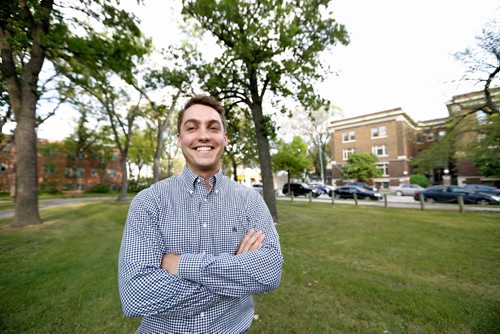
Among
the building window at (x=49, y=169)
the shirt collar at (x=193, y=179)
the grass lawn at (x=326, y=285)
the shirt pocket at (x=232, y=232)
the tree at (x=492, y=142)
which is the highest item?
the building window at (x=49, y=169)

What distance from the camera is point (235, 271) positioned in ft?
5.12

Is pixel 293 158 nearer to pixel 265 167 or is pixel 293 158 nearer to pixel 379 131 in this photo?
pixel 379 131

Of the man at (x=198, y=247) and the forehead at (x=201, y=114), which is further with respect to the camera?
the forehead at (x=201, y=114)

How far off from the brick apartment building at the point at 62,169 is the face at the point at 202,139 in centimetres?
4654

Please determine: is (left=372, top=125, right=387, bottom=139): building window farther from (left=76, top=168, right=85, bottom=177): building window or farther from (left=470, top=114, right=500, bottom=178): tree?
(left=76, top=168, right=85, bottom=177): building window

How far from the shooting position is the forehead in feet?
6.50

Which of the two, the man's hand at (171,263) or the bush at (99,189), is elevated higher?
the man's hand at (171,263)

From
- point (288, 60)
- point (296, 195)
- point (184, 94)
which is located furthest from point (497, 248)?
point (296, 195)

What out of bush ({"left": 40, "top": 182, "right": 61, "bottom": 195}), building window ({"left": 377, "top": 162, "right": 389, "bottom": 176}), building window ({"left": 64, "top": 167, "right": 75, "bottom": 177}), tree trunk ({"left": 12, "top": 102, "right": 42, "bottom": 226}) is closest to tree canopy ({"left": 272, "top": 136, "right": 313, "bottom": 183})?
building window ({"left": 377, "top": 162, "right": 389, "bottom": 176})

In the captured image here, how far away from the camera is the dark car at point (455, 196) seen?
1707 centimetres

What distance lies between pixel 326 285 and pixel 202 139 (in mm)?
4483

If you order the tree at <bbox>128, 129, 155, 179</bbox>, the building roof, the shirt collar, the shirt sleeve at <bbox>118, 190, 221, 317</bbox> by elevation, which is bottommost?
the shirt sleeve at <bbox>118, 190, 221, 317</bbox>

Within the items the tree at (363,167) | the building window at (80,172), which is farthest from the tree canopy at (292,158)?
the building window at (80,172)

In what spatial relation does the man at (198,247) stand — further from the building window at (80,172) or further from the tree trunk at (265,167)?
the building window at (80,172)
